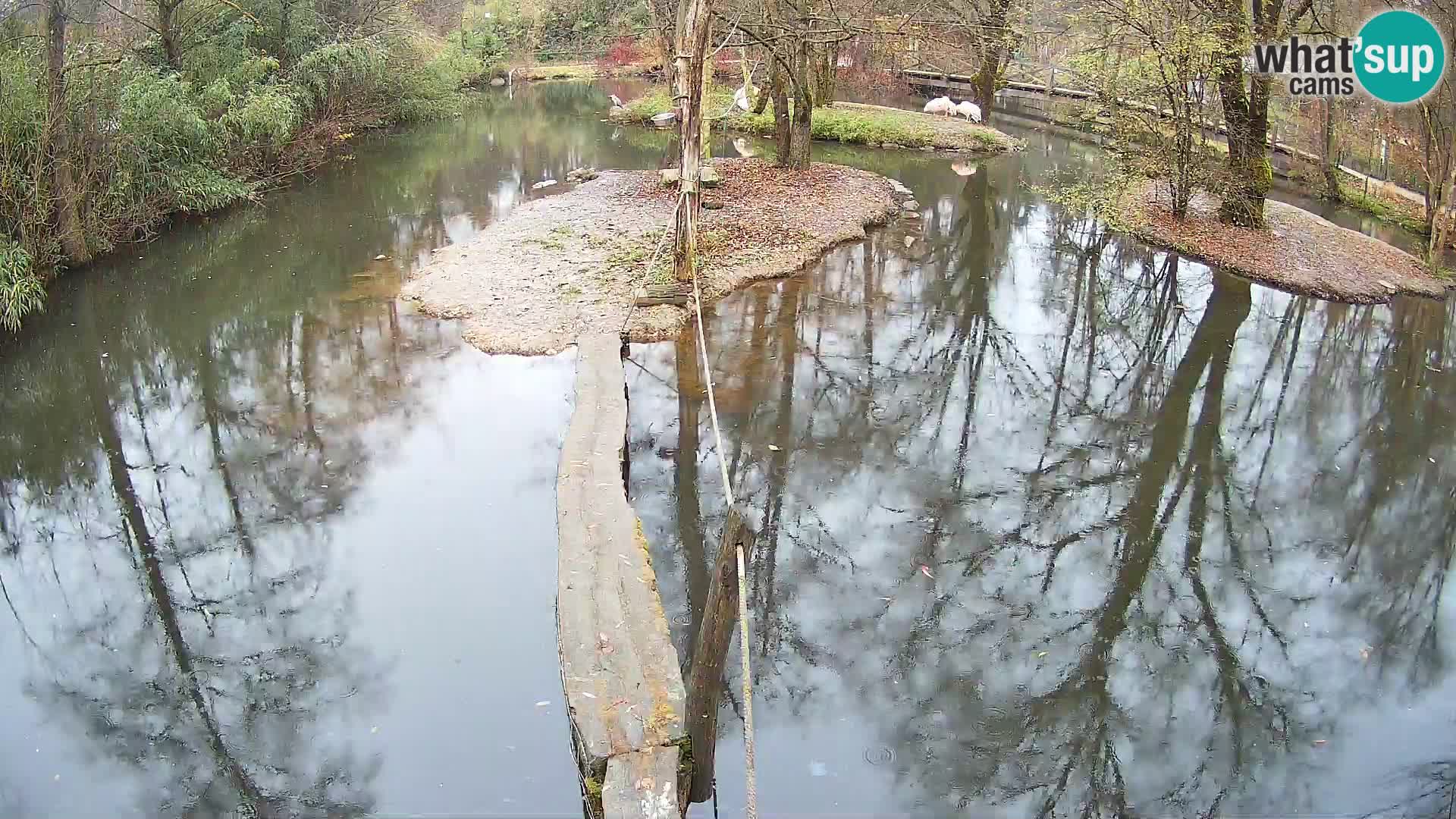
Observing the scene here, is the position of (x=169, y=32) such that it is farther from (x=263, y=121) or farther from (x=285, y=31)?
(x=285, y=31)

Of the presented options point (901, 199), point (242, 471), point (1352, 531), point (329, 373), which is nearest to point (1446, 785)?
point (1352, 531)

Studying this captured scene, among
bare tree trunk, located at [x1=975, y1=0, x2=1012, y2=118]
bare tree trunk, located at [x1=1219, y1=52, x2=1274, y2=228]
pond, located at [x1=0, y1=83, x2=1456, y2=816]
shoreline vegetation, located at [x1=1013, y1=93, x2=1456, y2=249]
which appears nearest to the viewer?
pond, located at [x1=0, y1=83, x2=1456, y2=816]

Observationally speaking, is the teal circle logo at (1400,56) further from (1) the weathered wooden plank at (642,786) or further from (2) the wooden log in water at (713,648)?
(1) the weathered wooden plank at (642,786)

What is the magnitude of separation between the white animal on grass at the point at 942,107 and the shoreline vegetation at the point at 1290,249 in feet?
32.1

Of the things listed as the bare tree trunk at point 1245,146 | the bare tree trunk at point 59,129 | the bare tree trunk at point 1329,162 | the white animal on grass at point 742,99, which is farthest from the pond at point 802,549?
the white animal on grass at point 742,99

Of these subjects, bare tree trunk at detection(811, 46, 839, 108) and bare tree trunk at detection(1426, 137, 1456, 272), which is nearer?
bare tree trunk at detection(1426, 137, 1456, 272)

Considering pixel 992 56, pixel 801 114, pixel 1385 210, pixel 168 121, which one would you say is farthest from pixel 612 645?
pixel 992 56

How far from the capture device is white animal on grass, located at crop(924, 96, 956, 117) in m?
25.1

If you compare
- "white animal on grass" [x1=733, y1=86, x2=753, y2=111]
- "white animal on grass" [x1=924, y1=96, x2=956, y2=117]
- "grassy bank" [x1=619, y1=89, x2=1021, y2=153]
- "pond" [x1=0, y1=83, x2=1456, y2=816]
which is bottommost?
"pond" [x1=0, y1=83, x2=1456, y2=816]

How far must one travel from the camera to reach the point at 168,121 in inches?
569

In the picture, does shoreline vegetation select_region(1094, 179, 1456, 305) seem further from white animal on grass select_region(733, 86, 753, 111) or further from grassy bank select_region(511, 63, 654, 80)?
grassy bank select_region(511, 63, 654, 80)

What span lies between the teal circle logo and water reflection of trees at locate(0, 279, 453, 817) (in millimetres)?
13285

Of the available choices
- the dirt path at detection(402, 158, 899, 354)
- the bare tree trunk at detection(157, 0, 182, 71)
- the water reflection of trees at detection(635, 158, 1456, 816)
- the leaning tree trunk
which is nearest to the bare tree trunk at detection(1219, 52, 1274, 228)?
the water reflection of trees at detection(635, 158, 1456, 816)

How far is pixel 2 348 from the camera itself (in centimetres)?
1032
